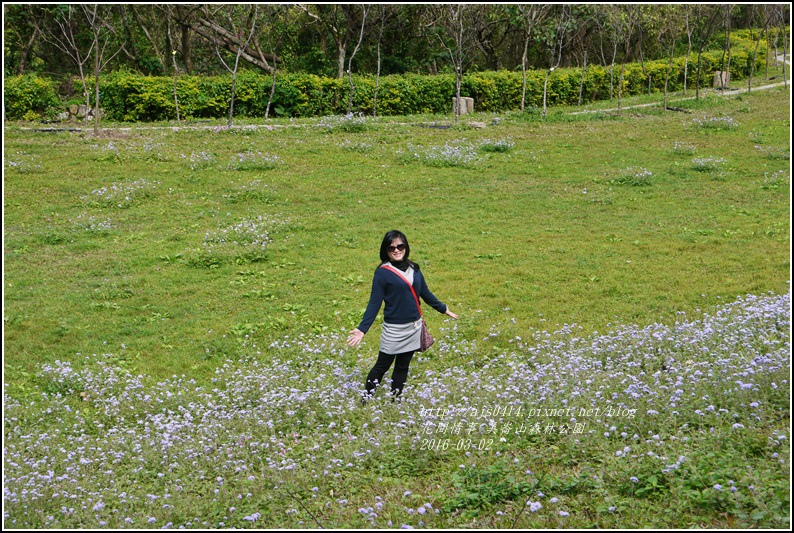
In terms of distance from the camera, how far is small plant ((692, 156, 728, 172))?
662 inches

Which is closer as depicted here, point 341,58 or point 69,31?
point 69,31

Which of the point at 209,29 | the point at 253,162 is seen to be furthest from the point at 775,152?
the point at 209,29

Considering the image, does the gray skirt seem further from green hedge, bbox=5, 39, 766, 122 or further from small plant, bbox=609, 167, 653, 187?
green hedge, bbox=5, 39, 766, 122

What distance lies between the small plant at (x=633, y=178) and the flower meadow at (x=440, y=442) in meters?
8.49

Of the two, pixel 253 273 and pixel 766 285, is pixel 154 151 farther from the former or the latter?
pixel 766 285

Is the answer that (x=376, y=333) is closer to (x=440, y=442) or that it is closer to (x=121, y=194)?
(x=440, y=442)

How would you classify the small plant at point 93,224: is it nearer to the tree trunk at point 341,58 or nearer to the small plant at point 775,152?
the small plant at point 775,152

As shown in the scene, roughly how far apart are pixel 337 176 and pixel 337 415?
1078cm

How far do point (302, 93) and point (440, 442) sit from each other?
20.3 m

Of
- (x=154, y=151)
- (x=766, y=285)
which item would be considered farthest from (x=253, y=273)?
(x=154, y=151)

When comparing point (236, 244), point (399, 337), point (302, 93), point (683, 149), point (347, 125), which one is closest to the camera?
point (399, 337)

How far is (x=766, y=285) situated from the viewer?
983 centimetres

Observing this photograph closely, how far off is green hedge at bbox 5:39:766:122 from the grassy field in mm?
3503

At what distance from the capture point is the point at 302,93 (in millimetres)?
24594
